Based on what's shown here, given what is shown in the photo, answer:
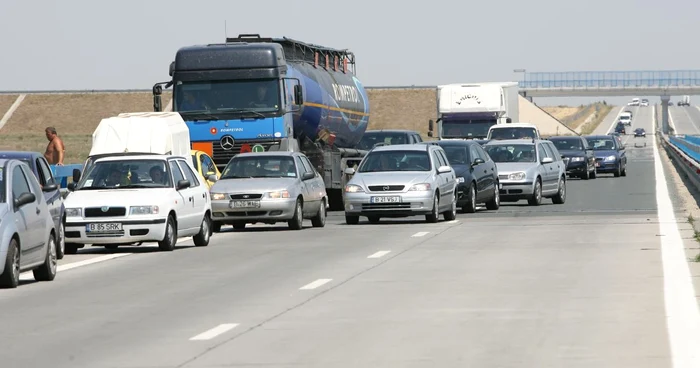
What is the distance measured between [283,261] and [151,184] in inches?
144

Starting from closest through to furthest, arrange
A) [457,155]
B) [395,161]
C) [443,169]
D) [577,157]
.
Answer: [443,169] < [395,161] < [457,155] < [577,157]

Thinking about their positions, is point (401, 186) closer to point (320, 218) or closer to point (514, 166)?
point (320, 218)

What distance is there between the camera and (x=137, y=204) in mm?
21609

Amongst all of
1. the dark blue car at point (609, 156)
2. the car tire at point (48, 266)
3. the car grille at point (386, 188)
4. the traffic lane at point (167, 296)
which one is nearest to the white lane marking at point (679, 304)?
the traffic lane at point (167, 296)

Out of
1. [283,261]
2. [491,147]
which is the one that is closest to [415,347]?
[283,261]

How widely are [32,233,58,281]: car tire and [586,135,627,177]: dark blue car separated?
42.1 meters

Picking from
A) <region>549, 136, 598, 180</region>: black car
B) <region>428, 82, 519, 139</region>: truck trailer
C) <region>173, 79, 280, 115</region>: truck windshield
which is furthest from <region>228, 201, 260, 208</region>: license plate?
<region>549, 136, 598, 180</region>: black car

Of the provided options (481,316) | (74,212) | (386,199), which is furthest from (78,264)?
(386,199)

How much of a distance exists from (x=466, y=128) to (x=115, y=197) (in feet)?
99.8

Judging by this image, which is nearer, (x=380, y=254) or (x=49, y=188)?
(x=49, y=188)

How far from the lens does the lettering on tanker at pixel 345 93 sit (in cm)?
3791

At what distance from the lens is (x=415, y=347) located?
10.8 meters

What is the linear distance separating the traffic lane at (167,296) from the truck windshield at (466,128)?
87.7 ft

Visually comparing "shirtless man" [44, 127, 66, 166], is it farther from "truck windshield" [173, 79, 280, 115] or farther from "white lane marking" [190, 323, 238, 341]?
"white lane marking" [190, 323, 238, 341]
